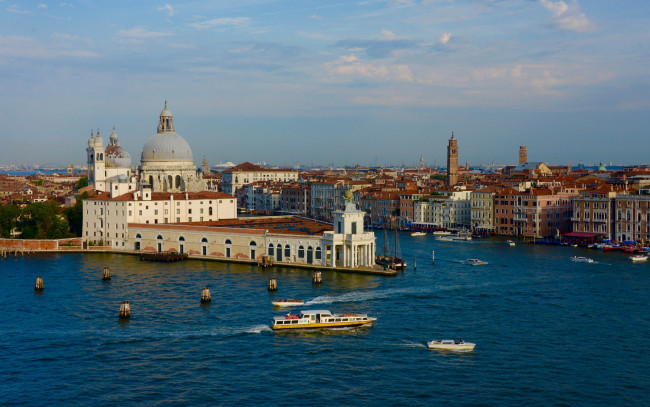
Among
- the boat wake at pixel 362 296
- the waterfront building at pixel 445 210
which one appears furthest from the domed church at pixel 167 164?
the boat wake at pixel 362 296

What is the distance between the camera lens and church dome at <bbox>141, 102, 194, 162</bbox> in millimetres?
48750

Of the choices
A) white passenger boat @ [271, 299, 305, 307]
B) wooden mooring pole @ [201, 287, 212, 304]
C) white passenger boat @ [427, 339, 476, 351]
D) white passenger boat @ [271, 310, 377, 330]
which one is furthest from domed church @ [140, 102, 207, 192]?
white passenger boat @ [427, 339, 476, 351]

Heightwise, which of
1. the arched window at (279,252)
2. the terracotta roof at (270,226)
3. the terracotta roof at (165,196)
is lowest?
the arched window at (279,252)

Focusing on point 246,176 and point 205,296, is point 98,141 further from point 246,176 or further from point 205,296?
point 246,176

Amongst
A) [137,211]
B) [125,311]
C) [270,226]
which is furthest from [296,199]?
[125,311]

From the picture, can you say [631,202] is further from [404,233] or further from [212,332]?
[212,332]

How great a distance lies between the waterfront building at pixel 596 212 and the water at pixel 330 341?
13457 mm

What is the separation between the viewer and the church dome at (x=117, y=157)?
5512 cm

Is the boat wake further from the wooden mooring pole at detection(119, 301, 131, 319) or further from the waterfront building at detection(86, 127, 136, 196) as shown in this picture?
the waterfront building at detection(86, 127, 136, 196)

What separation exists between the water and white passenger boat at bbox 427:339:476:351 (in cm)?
25

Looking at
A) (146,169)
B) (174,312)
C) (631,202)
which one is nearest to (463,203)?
(631,202)

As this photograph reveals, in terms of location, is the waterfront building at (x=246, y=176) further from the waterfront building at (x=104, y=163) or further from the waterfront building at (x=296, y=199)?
the waterfront building at (x=104, y=163)

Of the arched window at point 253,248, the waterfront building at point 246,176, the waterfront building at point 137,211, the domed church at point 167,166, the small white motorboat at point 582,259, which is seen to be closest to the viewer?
the arched window at point 253,248

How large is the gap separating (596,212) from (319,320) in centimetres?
2948
